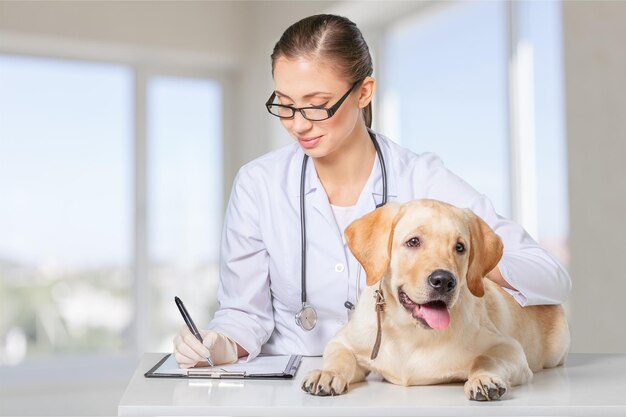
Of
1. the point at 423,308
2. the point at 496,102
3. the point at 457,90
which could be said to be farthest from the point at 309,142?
the point at 457,90

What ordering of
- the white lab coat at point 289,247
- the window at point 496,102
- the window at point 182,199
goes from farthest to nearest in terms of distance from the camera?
1. the window at point 182,199
2. the window at point 496,102
3. the white lab coat at point 289,247

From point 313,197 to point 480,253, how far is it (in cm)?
61

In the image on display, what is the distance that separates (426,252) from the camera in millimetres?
1215

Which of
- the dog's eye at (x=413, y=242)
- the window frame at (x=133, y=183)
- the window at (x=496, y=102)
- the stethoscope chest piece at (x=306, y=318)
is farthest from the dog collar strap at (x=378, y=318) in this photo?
the window frame at (x=133, y=183)

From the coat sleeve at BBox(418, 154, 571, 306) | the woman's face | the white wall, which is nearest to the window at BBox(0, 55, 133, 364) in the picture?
the white wall

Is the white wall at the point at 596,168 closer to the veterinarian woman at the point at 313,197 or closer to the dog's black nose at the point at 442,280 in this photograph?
the veterinarian woman at the point at 313,197

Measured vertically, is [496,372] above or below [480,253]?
below

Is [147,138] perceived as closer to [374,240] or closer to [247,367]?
[247,367]

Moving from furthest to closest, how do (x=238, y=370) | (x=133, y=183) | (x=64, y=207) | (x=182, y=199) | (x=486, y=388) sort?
(x=182, y=199) → (x=133, y=183) → (x=64, y=207) → (x=238, y=370) → (x=486, y=388)

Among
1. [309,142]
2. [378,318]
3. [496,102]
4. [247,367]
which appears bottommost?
[247,367]

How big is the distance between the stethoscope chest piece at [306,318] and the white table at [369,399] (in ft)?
1.23

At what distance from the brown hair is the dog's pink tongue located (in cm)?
66

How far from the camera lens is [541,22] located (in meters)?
3.49

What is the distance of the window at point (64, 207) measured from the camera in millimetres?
4898
